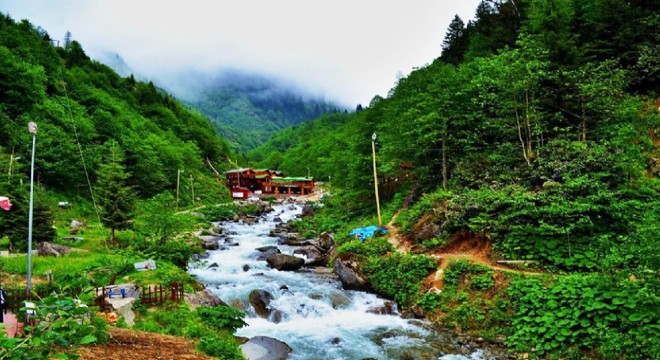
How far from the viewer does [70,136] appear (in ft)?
139

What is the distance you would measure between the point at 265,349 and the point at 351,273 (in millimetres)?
8000

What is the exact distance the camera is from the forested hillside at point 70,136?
3238 cm

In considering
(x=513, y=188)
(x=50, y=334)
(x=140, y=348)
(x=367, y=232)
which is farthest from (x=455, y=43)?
(x=50, y=334)

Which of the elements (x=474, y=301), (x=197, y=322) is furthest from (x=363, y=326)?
(x=197, y=322)

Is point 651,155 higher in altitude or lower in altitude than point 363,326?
higher

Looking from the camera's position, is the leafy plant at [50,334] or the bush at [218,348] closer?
the leafy plant at [50,334]

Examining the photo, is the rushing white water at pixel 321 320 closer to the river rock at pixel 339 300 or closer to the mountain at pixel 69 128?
the river rock at pixel 339 300

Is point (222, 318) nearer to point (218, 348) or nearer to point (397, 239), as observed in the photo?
point (218, 348)

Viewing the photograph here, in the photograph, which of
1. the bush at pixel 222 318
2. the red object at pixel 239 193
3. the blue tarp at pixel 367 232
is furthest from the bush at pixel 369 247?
the red object at pixel 239 193

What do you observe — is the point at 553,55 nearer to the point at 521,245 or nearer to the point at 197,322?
the point at 521,245

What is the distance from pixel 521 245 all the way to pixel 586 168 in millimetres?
4984

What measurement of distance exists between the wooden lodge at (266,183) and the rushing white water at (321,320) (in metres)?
52.2

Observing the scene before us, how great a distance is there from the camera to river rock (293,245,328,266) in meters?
24.7

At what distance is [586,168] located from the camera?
17.3 metres
